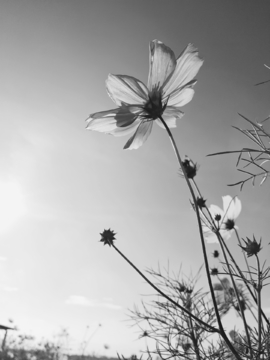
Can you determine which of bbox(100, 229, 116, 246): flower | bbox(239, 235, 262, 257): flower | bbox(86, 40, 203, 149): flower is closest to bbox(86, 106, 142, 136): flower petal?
bbox(86, 40, 203, 149): flower

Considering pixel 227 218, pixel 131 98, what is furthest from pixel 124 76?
pixel 227 218

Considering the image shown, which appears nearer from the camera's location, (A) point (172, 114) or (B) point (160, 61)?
(B) point (160, 61)

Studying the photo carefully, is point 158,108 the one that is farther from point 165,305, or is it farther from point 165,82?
point 165,305

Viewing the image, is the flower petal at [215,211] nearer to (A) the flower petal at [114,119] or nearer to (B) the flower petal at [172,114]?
(B) the flower petal at [172,114]

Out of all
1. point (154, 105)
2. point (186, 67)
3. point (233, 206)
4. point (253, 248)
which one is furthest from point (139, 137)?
point (233, 206)

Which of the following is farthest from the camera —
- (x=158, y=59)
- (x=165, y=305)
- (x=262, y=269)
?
(x=165, y=305)

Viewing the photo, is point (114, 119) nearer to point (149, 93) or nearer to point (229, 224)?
point (149, 93)
